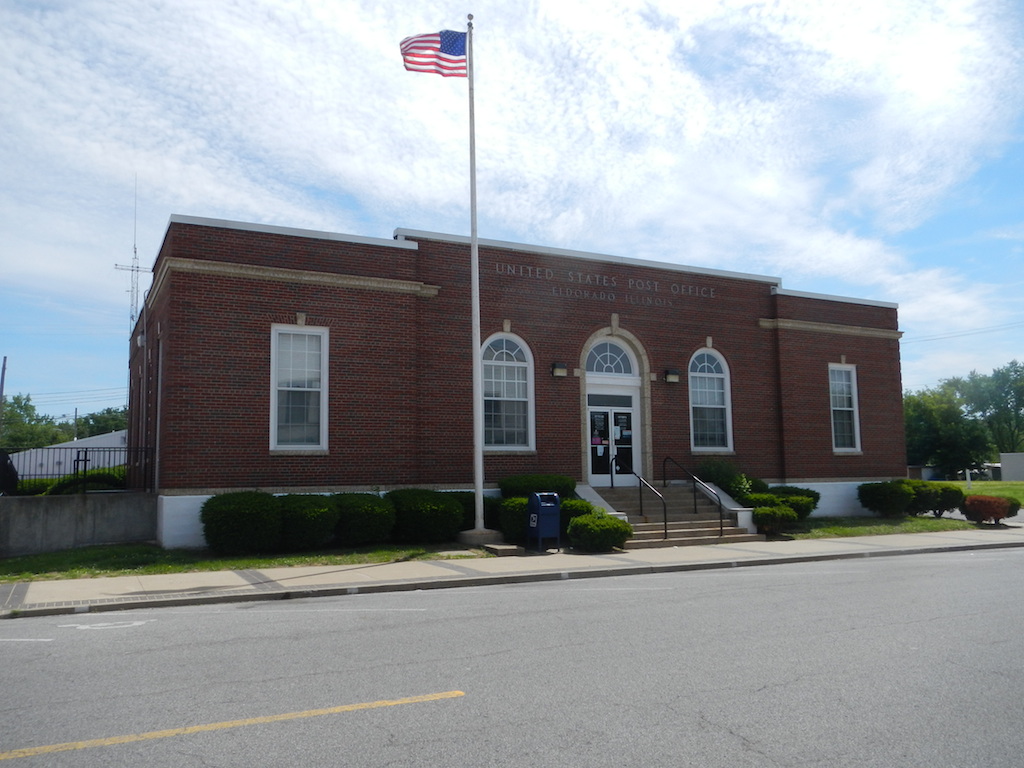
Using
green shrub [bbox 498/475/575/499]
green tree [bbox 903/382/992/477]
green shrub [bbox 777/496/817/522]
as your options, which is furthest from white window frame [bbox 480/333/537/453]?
green tree [bbox 903/382/992/477]

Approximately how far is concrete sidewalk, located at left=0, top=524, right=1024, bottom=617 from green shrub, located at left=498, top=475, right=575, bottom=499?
8.82 feet

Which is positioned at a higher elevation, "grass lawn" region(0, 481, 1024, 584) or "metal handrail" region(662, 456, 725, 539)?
"metal handrail" region(662, 456, 725, 539)

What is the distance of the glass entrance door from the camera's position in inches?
861

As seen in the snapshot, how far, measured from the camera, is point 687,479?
22578mm

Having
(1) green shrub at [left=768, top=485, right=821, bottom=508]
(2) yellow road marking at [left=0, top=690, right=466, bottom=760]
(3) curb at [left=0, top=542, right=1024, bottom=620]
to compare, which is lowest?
(3) curb at [left=0, top=542, right=1024, bottom=620]

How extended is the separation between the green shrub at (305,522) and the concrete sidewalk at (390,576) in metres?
1.42

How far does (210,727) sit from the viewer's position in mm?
5414

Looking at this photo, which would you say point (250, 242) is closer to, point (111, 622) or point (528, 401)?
point (528, 401)

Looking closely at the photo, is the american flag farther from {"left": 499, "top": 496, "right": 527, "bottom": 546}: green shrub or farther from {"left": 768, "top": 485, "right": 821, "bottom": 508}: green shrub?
{"left": 768, "top": 485, "right": 821, "bottom": 508}: green shrub

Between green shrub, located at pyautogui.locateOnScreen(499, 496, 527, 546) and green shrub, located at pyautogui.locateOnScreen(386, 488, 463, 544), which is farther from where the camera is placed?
green shrub, located at pyautogui.locateOnScreen(499, 496, 527, 546)

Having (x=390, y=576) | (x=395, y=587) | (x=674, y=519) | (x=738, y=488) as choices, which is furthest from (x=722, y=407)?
(x=395, y=587)

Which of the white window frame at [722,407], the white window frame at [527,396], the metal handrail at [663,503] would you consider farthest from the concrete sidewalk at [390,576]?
the white window frame at [722,407]

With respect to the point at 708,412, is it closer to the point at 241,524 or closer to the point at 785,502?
the point at 785,502

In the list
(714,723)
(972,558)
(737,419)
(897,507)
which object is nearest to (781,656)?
(714,723)
